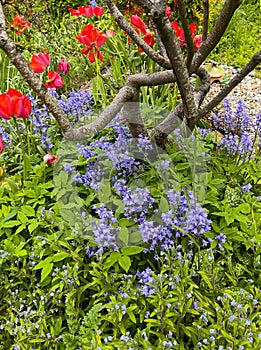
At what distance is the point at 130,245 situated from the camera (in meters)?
2.04

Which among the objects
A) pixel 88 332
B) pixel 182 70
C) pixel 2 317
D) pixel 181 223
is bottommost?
pixel 2 317

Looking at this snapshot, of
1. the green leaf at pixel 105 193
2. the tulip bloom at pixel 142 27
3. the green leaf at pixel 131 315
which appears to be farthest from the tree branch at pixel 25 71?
the green leaf at pixel 131 315

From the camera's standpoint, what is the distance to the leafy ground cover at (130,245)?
5.74 feet

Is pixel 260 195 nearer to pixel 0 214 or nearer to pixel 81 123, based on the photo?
pixel 81 123

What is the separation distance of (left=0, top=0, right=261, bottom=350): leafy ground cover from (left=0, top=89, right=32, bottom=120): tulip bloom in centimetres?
32

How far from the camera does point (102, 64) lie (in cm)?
425

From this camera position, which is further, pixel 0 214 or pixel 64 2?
pixel 64 2

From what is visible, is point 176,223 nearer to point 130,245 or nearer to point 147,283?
point 130,245

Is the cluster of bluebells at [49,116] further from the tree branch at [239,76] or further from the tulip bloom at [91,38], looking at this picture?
the tree branch at [239,76]

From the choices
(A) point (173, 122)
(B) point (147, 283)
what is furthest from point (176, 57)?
(B) point (147, 283)

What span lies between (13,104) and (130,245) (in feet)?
3.04

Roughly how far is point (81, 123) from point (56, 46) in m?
1.87

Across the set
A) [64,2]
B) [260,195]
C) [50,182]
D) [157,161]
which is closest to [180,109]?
[157,161]

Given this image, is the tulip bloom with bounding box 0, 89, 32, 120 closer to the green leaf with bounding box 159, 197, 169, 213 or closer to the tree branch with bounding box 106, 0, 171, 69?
the tree branch with bounding box 106, 0, 171, 69
